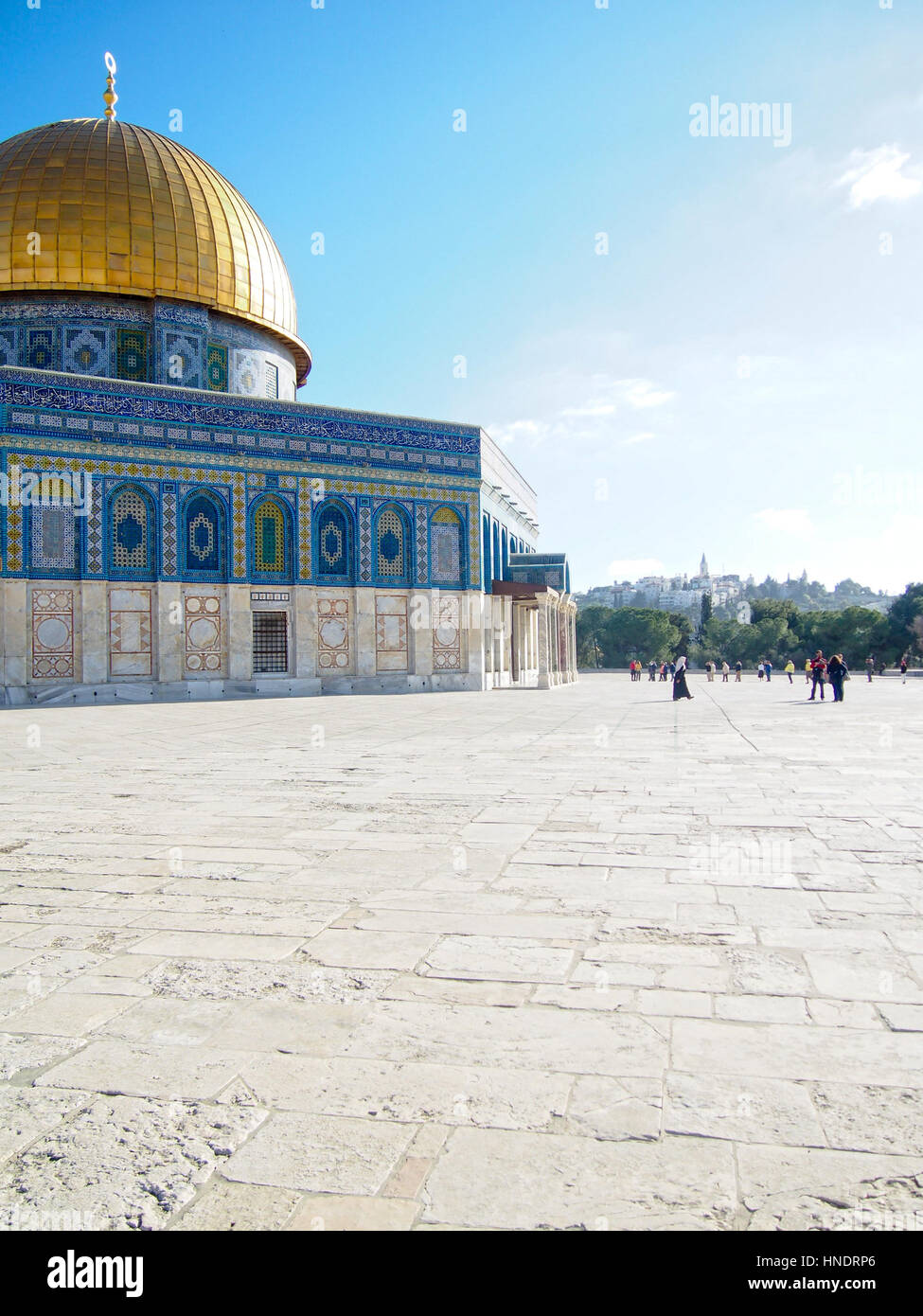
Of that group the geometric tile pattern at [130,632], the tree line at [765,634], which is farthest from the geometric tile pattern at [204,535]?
the tree line at [765,634]

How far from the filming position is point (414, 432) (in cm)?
2808

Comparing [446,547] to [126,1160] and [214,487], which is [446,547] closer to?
[214,487]

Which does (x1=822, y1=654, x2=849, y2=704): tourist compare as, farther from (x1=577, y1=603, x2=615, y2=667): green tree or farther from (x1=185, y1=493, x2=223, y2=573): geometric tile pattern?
(x1=577, y1=603, x2=615, y2=667): green tree

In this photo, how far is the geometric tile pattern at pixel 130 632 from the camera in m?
23.8

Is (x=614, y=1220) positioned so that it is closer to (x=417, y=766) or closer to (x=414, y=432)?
(x=417, y=766)

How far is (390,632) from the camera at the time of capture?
2756 cm

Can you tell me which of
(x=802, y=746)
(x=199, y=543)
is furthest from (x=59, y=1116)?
(x=199, y=543)

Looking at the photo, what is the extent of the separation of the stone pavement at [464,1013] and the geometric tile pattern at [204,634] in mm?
17933

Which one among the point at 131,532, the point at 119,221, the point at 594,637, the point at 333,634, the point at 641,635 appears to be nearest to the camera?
the point at 131,532

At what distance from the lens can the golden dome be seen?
2562 cm

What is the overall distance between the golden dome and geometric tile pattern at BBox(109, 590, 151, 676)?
344 inches

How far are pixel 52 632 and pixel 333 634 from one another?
7.32 meters

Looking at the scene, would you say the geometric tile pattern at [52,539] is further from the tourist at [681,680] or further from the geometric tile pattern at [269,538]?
the tourist at [681,680]

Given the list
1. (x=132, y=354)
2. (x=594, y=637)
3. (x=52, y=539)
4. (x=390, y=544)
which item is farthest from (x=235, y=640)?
(x=594, y=637)
